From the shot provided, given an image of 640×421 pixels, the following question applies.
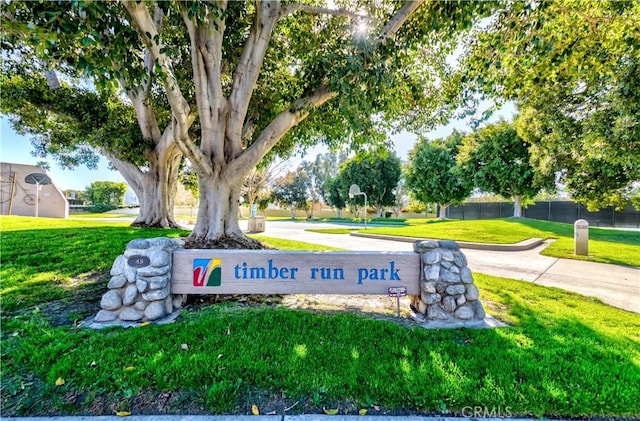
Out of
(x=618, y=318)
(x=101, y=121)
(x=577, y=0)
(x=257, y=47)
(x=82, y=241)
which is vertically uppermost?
(x=577, y=0)

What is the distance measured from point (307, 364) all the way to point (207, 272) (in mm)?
1676

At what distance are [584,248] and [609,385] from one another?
297 inches

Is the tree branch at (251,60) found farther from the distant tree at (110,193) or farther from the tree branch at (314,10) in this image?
the distant tree at (110,193)

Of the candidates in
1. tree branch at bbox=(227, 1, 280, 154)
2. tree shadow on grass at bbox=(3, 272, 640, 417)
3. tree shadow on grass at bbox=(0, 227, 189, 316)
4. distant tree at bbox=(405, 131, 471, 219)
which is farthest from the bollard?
distant tree at bbox=(405, 131, 471, 219)

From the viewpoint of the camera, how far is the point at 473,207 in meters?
27.0

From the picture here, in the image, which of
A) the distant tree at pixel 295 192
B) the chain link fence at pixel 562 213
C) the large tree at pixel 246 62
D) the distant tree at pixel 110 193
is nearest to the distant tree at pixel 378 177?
the chain link fence at pixel 562 213

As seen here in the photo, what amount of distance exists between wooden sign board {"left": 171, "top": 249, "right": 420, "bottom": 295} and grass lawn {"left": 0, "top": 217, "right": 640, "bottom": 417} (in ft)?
1.09

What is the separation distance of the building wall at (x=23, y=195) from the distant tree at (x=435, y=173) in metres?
26.8

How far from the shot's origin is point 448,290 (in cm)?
330

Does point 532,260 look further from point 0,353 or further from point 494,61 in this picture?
point 0,353

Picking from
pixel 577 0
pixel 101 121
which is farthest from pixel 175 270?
pixel 577 0

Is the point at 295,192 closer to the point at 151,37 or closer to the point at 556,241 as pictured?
the point at 556,241

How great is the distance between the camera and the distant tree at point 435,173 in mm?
23375

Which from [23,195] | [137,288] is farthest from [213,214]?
[23,195]
